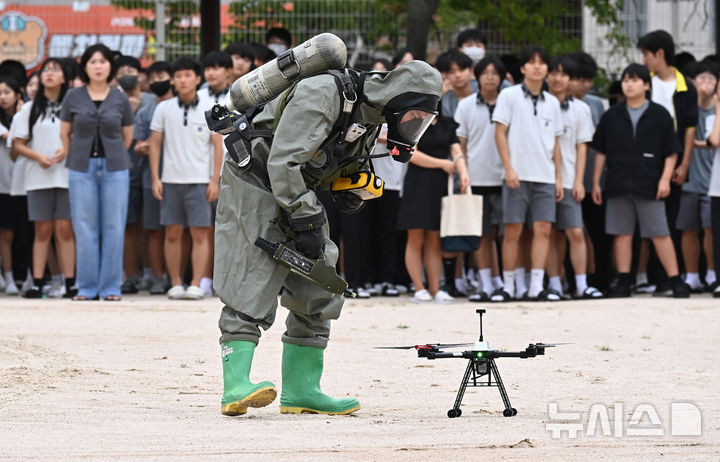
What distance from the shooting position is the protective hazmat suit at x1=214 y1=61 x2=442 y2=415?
5.48 metres

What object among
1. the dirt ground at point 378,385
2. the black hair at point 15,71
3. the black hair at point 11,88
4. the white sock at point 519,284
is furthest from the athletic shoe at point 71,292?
the white sock at point 519,284

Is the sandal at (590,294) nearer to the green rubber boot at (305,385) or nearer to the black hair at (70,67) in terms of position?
the black hair at (70,67)

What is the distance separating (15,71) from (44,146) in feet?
8.51

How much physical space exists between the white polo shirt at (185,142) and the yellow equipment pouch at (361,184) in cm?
579

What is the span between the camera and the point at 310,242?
18.3 feet

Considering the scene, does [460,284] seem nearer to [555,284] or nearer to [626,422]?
[555,284]

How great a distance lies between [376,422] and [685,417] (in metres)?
1.40

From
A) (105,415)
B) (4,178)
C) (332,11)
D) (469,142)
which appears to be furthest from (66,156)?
(105,415)

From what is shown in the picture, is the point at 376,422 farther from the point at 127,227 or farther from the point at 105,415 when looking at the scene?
the point at 127,227

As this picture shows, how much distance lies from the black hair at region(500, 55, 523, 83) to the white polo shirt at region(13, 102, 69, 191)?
457 cm

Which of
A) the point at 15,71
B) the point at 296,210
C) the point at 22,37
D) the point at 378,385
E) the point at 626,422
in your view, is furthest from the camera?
the point at 22,37

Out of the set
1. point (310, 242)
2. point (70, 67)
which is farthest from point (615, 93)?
point (310, 242)

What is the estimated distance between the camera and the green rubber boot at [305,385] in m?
6.00

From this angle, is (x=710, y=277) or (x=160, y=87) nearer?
(x=710, y=277)
